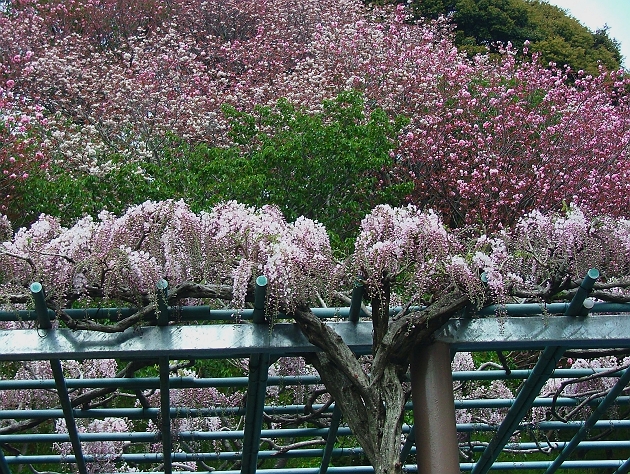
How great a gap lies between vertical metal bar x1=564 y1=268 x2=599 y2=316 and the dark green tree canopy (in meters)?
12.1

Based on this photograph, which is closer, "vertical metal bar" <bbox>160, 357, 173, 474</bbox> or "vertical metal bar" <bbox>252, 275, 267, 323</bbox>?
"vertical metal bar" <bbox>252, 275, 267, 323</bbox>

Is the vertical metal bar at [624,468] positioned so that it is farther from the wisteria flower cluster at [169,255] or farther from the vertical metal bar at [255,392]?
the wisteria flower cluster at [169,255]

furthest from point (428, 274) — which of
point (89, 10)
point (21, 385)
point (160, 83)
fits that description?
point (89, 10)

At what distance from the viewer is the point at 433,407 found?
91.3 inches

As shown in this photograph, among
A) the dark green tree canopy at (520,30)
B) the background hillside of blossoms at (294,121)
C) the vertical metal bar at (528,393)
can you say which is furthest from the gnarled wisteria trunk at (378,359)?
the dark green tree canopy at (520,30)

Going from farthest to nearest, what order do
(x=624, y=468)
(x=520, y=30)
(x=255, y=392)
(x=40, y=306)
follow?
Answer: 1. (x=520, y=30)
2. (x=624, y=468)
3. (x=255, y=392)
4. (x=40, y=306)

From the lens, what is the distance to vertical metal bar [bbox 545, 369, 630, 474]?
2.64 m

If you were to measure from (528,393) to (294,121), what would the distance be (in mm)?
5373

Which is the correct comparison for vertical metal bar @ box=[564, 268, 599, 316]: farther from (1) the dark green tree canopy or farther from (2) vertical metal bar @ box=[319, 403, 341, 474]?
(1) the dark green tree canopy

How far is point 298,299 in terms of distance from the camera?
2.22m

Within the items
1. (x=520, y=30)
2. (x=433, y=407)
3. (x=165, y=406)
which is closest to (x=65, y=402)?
(x=165, y=406)

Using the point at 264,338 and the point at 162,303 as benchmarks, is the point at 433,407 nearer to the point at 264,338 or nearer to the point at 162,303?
the point at 264,338

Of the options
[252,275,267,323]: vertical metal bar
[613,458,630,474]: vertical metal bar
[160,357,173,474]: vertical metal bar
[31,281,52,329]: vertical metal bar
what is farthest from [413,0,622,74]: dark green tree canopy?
[31,281,52,329]: vertical metal bar

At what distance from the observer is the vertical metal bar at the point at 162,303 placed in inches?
85.1
